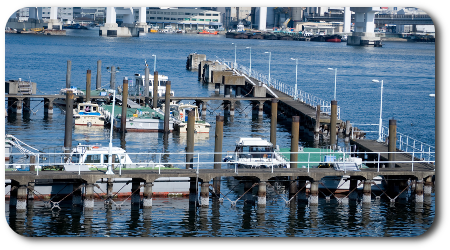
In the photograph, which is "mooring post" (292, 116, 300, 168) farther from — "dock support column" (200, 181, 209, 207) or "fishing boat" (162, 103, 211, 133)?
"fishing boat" (162, 103, 211, 133)

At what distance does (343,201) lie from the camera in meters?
40.2

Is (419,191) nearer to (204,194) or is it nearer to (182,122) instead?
(204,194)

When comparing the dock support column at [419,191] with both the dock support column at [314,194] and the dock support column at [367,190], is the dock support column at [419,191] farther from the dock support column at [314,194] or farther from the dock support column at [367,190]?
the dock support column at [314,194]

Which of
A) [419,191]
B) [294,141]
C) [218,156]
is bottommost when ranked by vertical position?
[419,191]

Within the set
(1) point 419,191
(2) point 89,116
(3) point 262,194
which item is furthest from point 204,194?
(2) point 89,116

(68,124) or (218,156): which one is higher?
(68,124)

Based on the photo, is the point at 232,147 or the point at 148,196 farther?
the point at 232,147

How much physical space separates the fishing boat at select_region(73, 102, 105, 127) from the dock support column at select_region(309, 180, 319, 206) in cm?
3252

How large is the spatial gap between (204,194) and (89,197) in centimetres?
560

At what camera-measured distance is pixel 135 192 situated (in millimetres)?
37312

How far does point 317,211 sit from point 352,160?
4.12 m

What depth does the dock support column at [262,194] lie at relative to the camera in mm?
36963

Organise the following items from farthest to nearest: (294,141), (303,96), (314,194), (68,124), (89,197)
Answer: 1. (303,96)
2. (68,124)
3. (294,141)
4. (314,194)
5. (89,197)

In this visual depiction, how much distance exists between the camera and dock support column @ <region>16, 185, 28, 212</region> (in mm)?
34625
